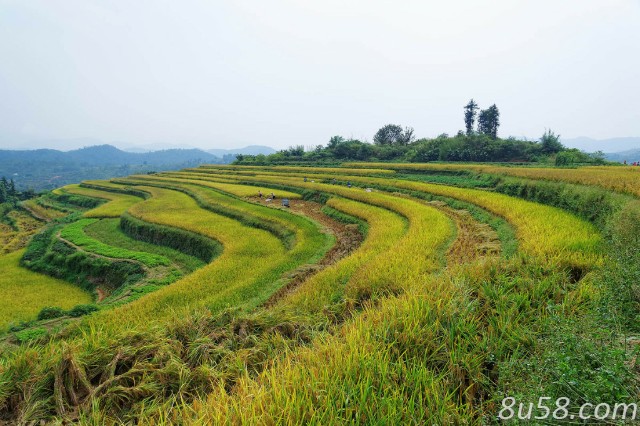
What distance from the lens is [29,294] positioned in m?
11.7

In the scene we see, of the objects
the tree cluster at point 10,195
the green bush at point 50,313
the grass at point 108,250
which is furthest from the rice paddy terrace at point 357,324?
the tree cluster at point 10,195

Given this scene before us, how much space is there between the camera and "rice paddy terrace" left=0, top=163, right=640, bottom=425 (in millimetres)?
2277

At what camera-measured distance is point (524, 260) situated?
5.34 m

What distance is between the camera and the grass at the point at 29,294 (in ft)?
32.8

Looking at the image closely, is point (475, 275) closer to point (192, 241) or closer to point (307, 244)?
point (307, 244)

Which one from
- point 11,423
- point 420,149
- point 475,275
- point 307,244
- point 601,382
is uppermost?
point 420,149

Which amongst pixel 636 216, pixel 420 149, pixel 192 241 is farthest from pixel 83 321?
pixel 420 149

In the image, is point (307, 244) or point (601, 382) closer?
point (601, 382)

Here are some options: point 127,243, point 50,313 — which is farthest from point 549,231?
point 127,243

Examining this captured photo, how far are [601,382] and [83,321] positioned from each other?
897 centimetres

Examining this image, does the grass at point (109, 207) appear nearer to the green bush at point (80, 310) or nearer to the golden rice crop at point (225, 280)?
the golden rice crop at point (225, 280)

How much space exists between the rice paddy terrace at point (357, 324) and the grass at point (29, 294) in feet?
0.36

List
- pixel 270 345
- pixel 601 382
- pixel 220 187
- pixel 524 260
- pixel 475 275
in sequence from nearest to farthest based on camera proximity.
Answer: pixel 601 382 → pixel 270 345 → pixel 475 275 → pixel 524 260 → pixel 220 187

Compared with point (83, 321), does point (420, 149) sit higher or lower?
higher
